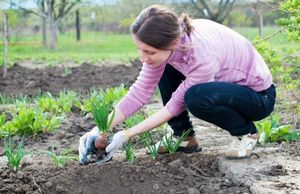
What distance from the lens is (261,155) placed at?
373 centimetres

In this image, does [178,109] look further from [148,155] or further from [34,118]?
[34,118]

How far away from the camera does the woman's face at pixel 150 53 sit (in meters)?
3.11

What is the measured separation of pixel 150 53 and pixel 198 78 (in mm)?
343

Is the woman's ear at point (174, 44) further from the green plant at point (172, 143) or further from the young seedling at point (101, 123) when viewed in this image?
the green plant at point (172, 143)

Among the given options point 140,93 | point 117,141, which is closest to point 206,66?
point 140,93

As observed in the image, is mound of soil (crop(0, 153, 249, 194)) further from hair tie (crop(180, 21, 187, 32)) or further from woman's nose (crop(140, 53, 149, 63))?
hair tie (crop(180, 21, 187, 32))

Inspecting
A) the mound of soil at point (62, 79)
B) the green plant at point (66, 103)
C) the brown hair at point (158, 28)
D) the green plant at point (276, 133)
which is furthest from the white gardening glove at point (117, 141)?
the mound of soil at point (62, 79)

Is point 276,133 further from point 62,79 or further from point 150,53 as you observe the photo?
point 62,79

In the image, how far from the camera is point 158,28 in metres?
3.08

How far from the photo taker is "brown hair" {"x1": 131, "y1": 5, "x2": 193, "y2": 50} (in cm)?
307

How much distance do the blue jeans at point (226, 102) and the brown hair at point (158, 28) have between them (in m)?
0.38

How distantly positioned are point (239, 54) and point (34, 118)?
192 centimetres

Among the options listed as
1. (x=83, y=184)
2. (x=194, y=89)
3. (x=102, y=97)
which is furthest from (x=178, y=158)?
(x=102, y=97)

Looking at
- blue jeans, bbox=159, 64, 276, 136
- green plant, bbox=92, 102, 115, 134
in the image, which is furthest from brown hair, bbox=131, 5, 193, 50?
green plant, bbox=92, 102, 115, 134
